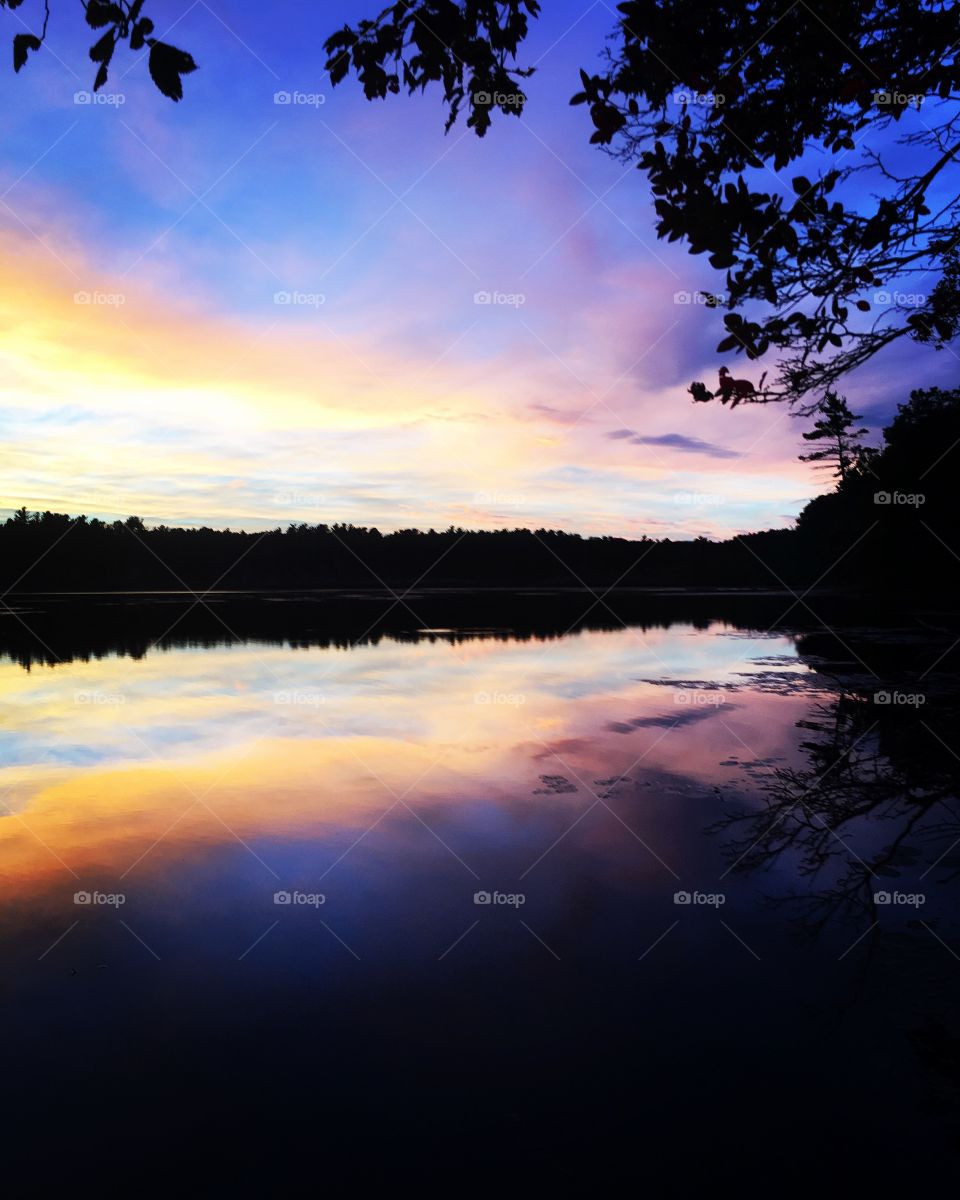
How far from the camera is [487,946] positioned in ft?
14.6

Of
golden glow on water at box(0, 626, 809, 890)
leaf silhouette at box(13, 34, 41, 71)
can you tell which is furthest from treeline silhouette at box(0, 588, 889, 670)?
leaf silhouette at box(13, 34, 41, 71)

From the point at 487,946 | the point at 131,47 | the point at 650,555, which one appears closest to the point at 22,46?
the point at 131,47

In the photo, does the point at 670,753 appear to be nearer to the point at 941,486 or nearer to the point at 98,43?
the point at 98,43

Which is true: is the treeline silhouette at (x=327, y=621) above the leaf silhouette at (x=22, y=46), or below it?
below

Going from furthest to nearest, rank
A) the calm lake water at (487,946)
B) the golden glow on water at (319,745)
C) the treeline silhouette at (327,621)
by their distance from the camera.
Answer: the treeline silhouette at (327,621) < the golden glow on water at (319,745) < the calm lake water at (487,946)

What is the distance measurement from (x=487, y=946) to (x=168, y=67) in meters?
4.63

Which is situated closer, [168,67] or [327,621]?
[168,67]

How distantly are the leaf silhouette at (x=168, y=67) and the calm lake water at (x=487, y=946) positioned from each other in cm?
418

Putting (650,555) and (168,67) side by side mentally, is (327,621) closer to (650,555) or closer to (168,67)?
(168,67)

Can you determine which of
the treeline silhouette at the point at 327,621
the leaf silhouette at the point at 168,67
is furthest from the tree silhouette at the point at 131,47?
the treeline silhouette at the point at 327,621

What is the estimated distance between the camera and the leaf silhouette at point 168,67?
3047mm

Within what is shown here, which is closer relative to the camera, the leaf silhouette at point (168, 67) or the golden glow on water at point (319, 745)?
the leaf silhouette at point (168, 67)

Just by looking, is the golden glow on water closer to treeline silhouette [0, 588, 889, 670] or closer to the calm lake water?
the calm lake water

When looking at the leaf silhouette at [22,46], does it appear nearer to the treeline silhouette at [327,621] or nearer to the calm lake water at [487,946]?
the calm lake water at [487,946]
